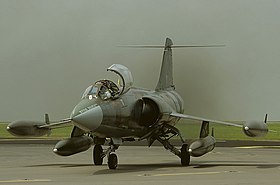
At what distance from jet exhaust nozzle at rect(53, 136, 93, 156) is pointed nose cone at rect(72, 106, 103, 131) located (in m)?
3.32

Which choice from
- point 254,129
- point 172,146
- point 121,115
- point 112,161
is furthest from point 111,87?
point 254,129

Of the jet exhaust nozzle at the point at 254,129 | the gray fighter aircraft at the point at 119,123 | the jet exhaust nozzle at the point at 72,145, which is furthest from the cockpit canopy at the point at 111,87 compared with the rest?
the jet exhaust nozzle at the point at 254,129

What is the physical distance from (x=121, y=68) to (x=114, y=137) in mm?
2657

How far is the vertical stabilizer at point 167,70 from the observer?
32188 millimetres

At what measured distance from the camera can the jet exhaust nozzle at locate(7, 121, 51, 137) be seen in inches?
1062

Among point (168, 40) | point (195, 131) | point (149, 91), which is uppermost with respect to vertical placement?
point (168, 40)

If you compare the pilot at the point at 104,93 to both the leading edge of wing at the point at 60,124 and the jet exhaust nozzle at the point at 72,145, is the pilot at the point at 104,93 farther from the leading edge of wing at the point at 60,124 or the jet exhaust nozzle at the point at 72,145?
the leading edge of wing at the point at 60,124

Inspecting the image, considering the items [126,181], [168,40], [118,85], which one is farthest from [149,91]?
[126,181]

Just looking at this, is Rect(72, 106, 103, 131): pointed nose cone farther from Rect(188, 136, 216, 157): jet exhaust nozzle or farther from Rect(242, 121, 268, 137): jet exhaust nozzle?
Rect(242, 121, 268, 137): jet exhaust nozzle

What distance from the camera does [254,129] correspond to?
25.2 metres

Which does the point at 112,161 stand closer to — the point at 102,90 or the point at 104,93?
the point at 104,93

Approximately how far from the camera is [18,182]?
1819 cm

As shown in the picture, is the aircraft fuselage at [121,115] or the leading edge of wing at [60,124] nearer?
the aircraft fuselage at [121,115]

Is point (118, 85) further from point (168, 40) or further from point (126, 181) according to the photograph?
point (168, 40)
